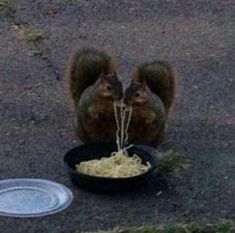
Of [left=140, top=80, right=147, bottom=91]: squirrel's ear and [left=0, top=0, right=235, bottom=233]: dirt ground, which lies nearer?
[left=0, top=0, right=235, bottom=233]: dirt ground

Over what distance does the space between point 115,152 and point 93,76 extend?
0.46 m

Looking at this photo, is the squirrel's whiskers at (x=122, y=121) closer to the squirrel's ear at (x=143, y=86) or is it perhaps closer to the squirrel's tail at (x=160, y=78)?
the squirrel's ear at (x=143, y=86)

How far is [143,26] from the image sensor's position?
7.03 metres

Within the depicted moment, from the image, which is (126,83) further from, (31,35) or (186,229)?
(186,229)

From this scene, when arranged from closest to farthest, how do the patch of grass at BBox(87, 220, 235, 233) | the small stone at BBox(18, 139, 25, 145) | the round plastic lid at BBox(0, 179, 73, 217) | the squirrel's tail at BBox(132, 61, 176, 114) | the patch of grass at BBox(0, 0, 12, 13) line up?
the patch of grass at BBox(87, 220, 235, 233) → the round plastic lid at BBox(0, 179, 73, 217) → the squirrel's tail at BBox(132, 61, 176, 114) → the small stone at BBox(18, 139, 25, 145) → the patch of grass at BBox(0, 0, 12, 13)

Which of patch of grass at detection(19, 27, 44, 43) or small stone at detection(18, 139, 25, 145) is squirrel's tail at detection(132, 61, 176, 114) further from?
patch of grass at detection(19, 27, 44, 43)

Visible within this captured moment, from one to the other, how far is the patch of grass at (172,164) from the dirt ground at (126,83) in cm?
4

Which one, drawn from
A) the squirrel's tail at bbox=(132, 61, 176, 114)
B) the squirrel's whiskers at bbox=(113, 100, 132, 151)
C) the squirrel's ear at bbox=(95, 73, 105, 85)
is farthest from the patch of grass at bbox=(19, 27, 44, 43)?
the squirrel's whiskers at bbox=(113, 100, 132, 151)

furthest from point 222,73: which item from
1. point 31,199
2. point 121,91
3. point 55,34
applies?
point 31,199

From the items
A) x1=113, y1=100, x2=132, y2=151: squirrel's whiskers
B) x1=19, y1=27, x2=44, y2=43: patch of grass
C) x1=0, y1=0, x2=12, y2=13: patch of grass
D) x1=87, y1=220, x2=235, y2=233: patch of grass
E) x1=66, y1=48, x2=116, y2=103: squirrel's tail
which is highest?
x1=66, y1=48, x2=116, y2=103: squirrel's tail

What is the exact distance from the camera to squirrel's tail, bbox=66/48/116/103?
16.0 feet

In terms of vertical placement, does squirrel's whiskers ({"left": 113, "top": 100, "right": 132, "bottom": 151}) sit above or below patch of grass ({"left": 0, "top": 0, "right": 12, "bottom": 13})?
above

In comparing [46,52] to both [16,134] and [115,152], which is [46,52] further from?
[115,152]

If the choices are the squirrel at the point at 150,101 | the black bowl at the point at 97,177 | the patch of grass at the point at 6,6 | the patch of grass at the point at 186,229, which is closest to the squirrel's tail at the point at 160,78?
the squirrel at the point at 150,101
